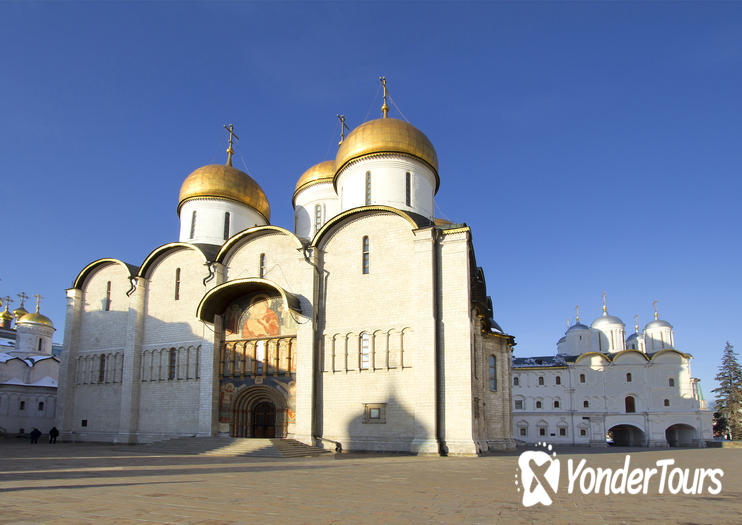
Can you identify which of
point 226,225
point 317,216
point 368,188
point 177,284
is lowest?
point 177,284

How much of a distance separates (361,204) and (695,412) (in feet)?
95.7

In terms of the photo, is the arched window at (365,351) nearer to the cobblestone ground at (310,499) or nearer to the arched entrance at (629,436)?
the cobblestone ground at (310,499)

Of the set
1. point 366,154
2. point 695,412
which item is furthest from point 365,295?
point 695,412

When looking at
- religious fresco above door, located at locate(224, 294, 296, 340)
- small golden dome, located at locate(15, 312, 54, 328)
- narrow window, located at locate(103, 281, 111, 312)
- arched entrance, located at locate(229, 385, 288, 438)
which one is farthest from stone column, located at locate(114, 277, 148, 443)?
small golden dome, located at locate(15, 312, 54, 328)

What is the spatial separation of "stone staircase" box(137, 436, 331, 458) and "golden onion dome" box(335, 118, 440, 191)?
10370mm

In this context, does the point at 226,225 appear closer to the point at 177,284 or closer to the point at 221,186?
the point at 221,186

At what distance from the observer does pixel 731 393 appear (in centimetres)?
4097

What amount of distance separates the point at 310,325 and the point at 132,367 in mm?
8409

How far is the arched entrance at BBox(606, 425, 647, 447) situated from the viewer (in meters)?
37.2

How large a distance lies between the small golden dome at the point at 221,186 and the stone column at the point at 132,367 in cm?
439

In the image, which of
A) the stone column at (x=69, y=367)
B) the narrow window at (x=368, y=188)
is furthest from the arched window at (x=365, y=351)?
the stone column at (x=69, y=367)

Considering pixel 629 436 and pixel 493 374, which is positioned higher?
pixel 493 374

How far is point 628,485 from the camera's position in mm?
9219

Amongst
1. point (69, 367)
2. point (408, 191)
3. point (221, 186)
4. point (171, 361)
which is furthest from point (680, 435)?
point (69, 367)
